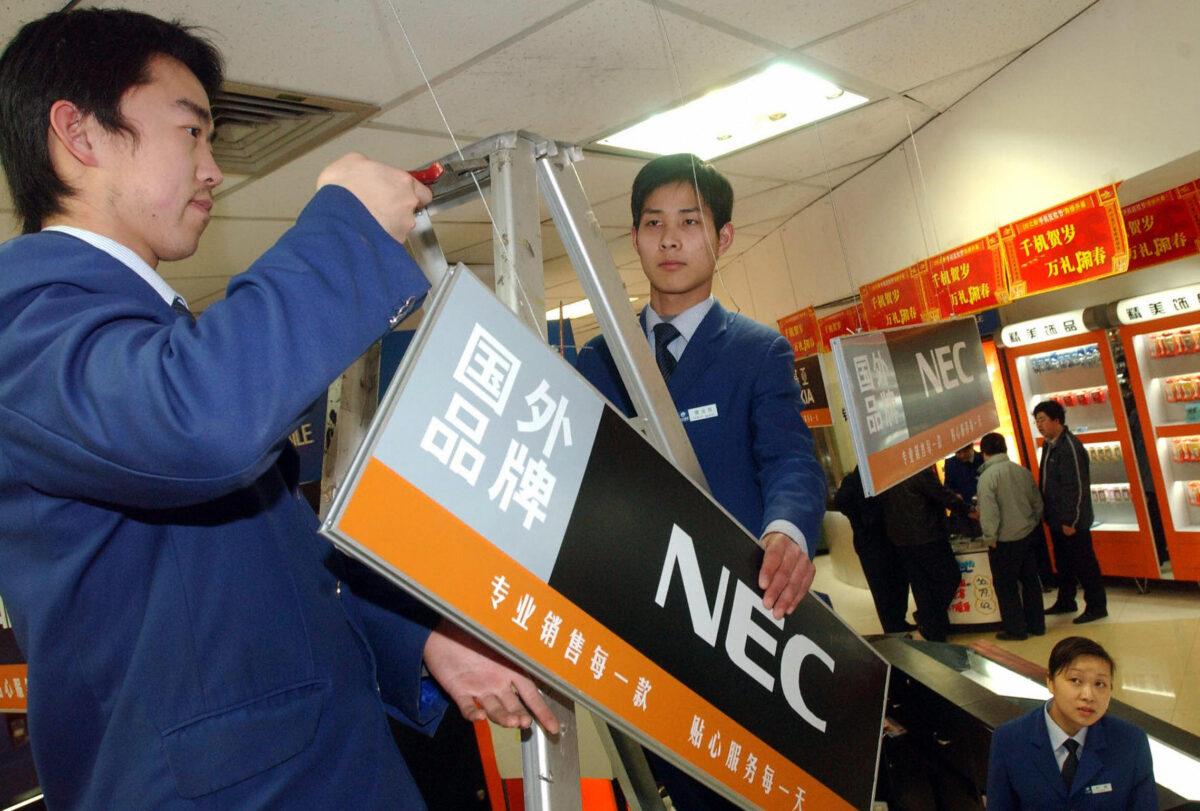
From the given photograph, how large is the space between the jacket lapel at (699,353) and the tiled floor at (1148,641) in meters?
3.83

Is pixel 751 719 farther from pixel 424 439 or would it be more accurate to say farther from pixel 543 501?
pixel 424 439

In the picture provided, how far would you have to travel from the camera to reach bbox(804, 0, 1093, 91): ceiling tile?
354 cm

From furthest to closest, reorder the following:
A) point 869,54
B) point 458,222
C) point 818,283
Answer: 1. point 818,283
2. point 458,222
3. point 869,54

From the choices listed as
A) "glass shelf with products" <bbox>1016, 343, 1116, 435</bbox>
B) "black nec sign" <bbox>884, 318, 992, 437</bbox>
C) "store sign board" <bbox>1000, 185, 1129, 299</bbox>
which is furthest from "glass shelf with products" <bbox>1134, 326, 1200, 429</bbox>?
"black nec sign" <bbox>884, 318, 992, 437</bbox>

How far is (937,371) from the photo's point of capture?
3561 millimetres

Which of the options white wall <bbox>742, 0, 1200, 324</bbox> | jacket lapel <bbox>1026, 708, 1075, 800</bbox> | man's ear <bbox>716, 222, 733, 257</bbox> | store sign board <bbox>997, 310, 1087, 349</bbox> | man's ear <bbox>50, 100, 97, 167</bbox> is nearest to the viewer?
man's ear <bbox>50, 100, 97, 167</bbox>

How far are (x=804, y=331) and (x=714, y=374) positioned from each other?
234 inches

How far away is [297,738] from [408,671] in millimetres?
216

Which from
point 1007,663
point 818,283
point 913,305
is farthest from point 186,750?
point 818,283

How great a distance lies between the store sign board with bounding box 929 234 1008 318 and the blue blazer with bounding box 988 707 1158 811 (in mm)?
2857

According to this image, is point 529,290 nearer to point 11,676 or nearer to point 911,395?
point 11,676

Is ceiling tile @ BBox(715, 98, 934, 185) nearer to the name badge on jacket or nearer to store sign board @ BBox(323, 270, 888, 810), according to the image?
the name badge on jacket

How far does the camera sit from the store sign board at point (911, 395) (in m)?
2.75

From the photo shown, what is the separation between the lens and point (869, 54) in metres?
3.84
